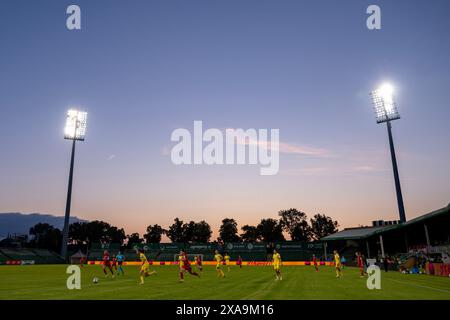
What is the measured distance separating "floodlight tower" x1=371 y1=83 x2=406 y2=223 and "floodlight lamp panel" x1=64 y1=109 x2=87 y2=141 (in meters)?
62.8

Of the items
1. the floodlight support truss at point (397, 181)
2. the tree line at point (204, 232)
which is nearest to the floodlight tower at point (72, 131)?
the floodlight support truss at point (397, 181)

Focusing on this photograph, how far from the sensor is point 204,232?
16900cm

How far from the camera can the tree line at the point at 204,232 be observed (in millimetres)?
160875

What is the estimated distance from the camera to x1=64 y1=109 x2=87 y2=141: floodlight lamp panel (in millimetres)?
72625

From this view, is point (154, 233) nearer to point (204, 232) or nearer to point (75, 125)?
point (204, 232)

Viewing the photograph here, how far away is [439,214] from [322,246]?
4431cm

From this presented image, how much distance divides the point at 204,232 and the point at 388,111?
123 metres

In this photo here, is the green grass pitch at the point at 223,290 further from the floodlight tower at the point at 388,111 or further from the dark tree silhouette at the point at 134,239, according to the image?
the dark tree silhouette at the point at 134,239

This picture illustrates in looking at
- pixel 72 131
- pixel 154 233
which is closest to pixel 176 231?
pixel 154 233

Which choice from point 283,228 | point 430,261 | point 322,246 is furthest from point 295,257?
point 283,228

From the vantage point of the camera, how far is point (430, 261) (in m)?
31.8

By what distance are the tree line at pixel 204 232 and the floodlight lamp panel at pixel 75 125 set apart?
101 meters

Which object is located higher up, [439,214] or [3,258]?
[439,214]
